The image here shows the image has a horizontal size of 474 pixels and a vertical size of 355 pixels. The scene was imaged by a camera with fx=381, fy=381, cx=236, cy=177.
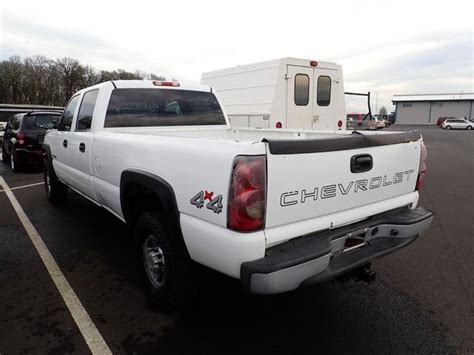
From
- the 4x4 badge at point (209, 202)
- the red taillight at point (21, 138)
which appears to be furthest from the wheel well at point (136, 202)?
the red taillight at point (21, 138)

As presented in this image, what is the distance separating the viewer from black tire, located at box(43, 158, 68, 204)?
6.40 meters

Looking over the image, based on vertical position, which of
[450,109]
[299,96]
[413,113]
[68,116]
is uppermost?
[299,96]

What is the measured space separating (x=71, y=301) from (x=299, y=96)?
303 inches

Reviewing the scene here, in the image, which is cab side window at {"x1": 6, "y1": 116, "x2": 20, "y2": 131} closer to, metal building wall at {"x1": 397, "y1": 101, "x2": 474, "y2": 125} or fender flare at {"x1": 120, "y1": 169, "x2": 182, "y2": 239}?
fender flare at {"x1": 120, "y1": 169, "x2": 182, "y2": 239}

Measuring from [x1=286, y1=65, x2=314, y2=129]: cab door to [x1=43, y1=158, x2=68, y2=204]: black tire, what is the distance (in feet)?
18.2

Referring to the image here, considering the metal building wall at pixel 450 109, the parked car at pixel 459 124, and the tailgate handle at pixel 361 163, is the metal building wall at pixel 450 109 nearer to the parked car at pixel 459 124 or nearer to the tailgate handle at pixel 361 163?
the parked car at pixel 459 124

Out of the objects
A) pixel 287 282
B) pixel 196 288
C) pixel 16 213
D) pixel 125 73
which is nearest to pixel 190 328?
pixel 196 288

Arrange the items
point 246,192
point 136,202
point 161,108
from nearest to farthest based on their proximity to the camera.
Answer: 1. point 246,192
2. point 136,202
3. point 161,108

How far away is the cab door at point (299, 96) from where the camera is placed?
9414 mm

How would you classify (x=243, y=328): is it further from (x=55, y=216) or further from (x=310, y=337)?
(x=55, y=216)

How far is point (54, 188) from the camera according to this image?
21.4ft

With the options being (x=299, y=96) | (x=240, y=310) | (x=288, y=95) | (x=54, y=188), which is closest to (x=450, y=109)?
(x=299, y=96)

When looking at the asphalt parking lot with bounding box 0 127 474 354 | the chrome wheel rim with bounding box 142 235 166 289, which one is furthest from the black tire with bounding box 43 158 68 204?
the chrome wheel rim with bounding box 142 235 166 289

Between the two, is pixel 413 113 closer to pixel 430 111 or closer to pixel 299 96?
pixel 430 111
